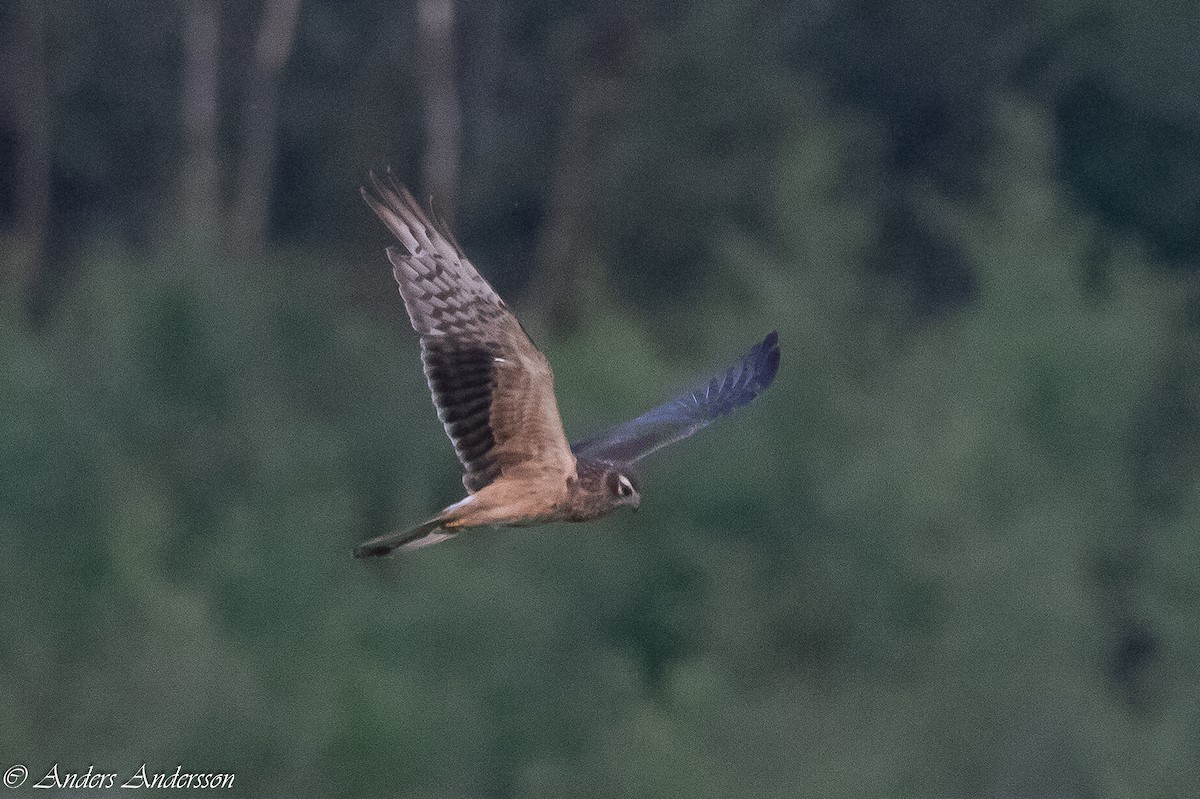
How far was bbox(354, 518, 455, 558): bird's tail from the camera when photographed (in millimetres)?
9750

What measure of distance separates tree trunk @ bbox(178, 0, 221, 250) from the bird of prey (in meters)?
17.6

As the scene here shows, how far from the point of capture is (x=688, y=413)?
11.8 metres

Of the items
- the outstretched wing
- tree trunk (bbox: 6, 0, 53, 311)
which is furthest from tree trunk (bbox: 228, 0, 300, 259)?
the outstretched wing

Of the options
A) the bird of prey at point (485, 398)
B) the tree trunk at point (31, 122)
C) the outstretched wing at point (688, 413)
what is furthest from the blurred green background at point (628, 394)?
the bird of prey at point (485, 398)

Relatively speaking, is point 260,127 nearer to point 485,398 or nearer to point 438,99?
point 438,99

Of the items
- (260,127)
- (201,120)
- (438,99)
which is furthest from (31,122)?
(438,99)

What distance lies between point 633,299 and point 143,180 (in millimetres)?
6305

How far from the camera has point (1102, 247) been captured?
33625 mm

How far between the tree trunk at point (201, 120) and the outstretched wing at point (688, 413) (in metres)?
15.9

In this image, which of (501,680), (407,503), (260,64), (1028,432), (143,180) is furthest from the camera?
(143,180)

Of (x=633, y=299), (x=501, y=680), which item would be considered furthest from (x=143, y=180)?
(x=501, y=680)

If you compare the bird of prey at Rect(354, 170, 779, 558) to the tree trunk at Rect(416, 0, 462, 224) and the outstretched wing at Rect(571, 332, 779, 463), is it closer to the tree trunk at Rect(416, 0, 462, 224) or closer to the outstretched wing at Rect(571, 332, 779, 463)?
the outstretched wing at Rect(571, 332, 779, 463)

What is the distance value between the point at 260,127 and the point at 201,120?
5.39 feet

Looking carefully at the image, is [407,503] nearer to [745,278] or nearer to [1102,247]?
[745,278]
